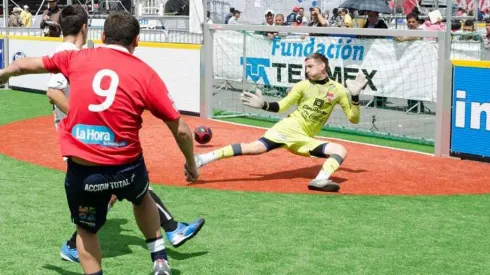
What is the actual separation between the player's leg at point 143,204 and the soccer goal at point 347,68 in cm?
725

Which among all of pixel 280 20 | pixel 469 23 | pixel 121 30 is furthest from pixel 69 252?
pixel 469 23

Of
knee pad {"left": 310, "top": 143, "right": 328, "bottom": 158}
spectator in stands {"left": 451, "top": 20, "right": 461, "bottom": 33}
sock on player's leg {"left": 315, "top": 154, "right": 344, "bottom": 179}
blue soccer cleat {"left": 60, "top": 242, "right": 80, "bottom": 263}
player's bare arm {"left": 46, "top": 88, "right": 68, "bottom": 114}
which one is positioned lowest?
blue soccer cleat {"left": 60, "top": 242, "right": 80, "bottom": 263}

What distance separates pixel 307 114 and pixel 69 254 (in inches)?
165

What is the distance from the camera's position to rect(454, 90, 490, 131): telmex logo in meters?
11.6

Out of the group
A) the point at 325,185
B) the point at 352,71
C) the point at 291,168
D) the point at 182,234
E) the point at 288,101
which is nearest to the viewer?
the point at 182,234

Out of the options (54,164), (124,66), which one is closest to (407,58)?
(54,164)

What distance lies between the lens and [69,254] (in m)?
6.71

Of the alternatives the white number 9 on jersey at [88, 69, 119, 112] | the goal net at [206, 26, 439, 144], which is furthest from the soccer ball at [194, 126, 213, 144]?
the white number 9 on jersey at [88, 69, 119, 112]

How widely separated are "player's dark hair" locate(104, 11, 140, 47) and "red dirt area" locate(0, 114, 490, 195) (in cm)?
448

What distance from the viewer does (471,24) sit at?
17875 millimetres

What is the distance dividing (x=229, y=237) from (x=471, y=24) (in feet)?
38.7

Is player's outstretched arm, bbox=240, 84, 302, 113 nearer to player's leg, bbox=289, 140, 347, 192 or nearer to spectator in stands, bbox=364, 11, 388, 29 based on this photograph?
player's leg, bbox=289, 140, 347, 192

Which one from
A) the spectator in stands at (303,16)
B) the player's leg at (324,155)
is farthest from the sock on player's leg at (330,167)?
the spectator in stands at (303,16)

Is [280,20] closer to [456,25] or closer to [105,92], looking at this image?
[456,25]
